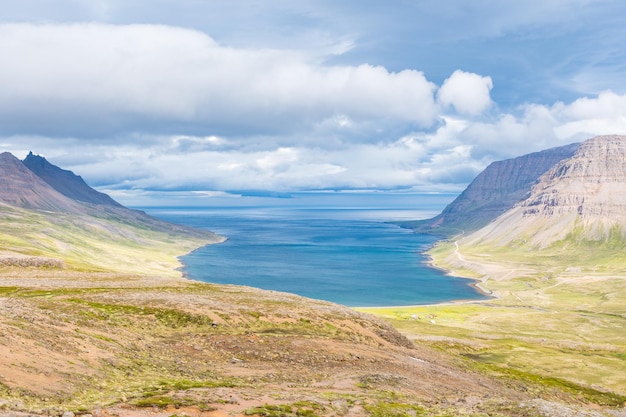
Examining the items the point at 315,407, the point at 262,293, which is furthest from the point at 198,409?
the point at 262,293

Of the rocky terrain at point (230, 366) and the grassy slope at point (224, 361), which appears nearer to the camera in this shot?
the rocky terrain at point (230, 366)

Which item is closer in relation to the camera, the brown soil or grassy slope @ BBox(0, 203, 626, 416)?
the brown soil

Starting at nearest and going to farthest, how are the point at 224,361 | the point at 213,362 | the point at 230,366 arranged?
the point at 230,366
the point at 213,362
the point at 224,361

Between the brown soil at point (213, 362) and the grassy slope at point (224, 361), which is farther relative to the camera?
the grassy slope at point (224, 361)

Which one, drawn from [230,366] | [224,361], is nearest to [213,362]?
[224,361]

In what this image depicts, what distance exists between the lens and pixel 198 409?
3186 centimetres

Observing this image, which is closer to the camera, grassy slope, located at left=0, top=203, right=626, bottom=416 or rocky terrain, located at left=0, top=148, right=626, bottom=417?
rocky terrain, located at left=0, top=148, right=626, bottom=417

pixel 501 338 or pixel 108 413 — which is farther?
pixel 501 338

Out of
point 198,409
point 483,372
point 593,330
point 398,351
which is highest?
point 198,409

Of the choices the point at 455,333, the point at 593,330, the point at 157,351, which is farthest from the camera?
the point at 593,330

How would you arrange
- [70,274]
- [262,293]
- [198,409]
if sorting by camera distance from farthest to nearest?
1. [70,274]
2. [262,293]
3. [198,409]

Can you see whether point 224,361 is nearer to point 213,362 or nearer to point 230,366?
point 213,362

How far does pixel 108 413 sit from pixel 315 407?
14.2 metres

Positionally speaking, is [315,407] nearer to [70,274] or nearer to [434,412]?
[434,412]
